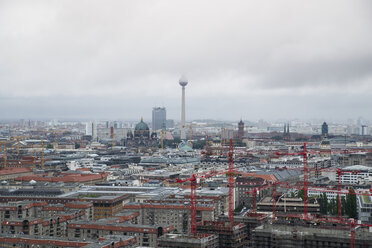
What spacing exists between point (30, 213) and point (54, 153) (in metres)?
68.4

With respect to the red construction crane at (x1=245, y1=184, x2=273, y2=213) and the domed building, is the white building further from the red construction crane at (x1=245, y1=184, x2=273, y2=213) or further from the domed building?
the domed building

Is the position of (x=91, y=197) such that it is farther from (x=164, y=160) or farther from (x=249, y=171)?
(x=164, y=160)

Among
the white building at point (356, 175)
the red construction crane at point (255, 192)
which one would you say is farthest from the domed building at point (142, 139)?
the red construction crane at point (255, 192)

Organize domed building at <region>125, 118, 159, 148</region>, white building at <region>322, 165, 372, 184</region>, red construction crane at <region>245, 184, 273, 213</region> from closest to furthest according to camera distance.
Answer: red construction crane at <region>245, 184, 273, 213</region> < white building at <region>322, 165, 372, 184</region> < domed building at <region>125, 118, 159, 148</region>

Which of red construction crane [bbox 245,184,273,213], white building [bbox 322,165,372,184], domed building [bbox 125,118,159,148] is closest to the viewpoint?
red construction crane [bbox 245,184,273,213]

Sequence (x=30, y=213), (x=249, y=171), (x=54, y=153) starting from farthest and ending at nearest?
(x=54, y=153) → (x=249, y=171) → (x=30, y=213)

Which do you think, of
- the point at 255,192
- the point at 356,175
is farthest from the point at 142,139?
the point at 255,192

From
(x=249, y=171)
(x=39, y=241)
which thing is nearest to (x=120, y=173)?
(x=249, y=171)

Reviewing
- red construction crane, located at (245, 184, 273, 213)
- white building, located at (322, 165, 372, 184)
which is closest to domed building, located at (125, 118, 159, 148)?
white building, located at (322, 165, 372, 184)

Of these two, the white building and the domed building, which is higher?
the domed building

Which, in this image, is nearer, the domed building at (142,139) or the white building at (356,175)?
the white building at (356,175)

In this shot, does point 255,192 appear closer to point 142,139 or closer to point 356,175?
point 356,175

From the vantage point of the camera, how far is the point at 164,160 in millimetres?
97438

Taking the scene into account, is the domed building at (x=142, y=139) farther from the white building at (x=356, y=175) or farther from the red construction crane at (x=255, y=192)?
the red construction crane at (x=255, y=192)
